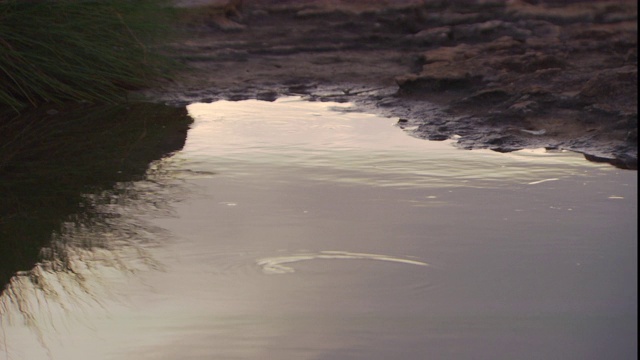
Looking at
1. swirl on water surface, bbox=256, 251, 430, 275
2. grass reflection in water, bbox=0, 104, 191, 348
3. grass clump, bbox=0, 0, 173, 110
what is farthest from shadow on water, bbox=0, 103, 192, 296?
swirl on water surface, bbox=256, 251, 430, 275

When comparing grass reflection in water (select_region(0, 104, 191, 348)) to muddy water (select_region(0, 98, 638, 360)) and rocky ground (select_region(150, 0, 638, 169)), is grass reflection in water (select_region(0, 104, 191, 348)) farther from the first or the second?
rocky ground (select_region(150, 0, 638, 169))

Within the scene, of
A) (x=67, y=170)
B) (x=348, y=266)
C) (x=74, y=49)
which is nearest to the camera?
(x=348, y=266)

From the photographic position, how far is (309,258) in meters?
2.24

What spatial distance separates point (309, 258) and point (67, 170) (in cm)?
134

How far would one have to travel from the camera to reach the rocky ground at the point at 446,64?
396cm

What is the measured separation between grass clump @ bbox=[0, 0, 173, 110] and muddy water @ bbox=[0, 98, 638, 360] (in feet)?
4.87

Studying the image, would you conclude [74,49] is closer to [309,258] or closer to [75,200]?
[75,200]

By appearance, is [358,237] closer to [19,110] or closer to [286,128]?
[286,128]

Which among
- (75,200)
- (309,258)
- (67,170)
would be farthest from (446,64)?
(309,258)

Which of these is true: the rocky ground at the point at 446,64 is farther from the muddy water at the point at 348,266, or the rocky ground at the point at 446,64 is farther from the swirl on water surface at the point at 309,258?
the swirl on water surface at the point at 309,258

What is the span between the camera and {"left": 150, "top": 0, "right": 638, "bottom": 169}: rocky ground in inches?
156

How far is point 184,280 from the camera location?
2.11 meters

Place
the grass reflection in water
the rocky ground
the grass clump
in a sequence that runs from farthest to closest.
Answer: the grass clump
the rocky ground
the grass reflection in water

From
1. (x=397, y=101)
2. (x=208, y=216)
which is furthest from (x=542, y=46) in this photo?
(x=208, y=216)
